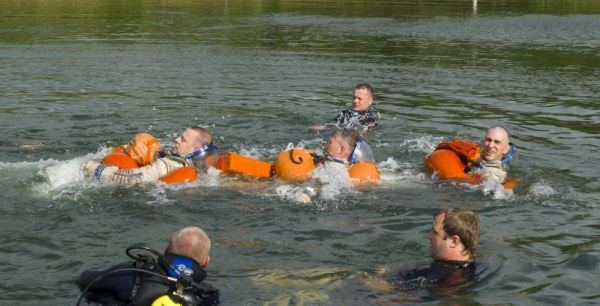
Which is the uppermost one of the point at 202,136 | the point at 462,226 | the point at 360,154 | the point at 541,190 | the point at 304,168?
the point at 202,136

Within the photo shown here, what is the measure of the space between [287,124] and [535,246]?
26.0 feet

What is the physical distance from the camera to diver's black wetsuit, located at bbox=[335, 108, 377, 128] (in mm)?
16047

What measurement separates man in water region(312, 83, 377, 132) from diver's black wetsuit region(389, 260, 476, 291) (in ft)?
26.3

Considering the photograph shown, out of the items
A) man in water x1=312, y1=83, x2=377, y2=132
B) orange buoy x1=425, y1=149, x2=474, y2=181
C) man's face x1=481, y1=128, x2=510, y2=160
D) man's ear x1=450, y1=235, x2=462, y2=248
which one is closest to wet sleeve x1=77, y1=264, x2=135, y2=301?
man's ear x1=450, y1=235, x2=462, y2=248

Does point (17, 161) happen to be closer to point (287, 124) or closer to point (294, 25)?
point (287, 124)

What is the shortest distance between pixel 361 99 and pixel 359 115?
32cm

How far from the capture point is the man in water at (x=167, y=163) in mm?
11258

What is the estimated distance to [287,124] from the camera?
1666cm

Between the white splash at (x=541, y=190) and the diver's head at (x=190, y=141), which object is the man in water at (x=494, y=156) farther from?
the diver's head at (x=190, y=141)

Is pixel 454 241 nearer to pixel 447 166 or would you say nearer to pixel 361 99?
pixel 447 166

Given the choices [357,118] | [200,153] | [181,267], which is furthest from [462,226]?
[357,118]

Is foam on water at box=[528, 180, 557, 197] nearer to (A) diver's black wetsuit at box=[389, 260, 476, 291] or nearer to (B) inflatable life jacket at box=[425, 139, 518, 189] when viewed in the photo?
(B) inflatable life jacket at box=[425, 139, 518, 189]

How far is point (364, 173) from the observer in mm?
11570

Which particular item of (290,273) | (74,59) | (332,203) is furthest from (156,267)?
(74,59)
